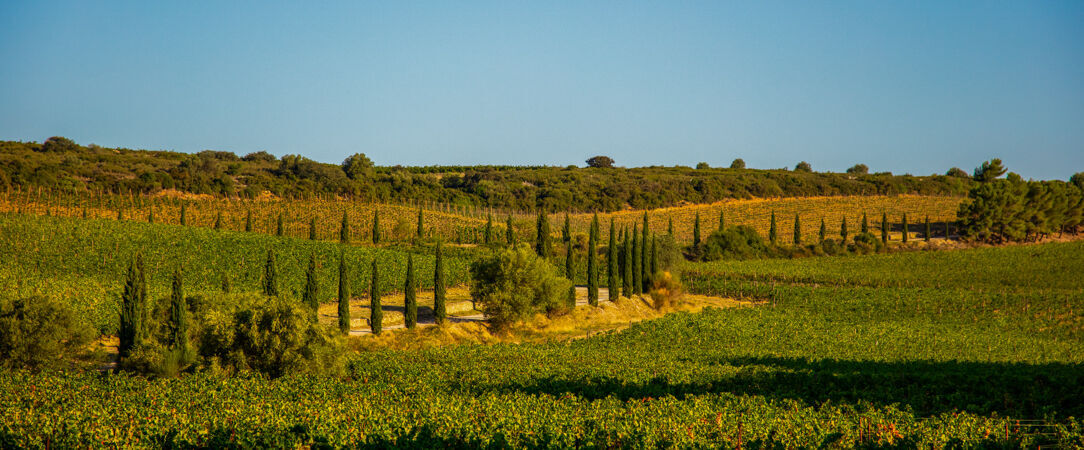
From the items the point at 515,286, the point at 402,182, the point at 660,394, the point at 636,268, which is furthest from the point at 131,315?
the point at 402,182

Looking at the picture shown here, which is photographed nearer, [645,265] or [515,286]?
[515,286]

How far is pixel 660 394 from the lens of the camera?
32000 mm

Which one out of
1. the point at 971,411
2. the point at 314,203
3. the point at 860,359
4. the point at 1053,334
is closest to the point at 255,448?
the point at 971,411

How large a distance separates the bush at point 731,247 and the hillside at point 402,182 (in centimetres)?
4536

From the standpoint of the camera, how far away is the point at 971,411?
28906mm

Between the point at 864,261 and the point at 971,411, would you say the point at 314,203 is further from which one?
the point at 971,411

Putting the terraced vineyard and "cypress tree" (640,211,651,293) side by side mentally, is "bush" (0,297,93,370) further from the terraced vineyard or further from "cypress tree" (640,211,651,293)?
"cypress tree" (640,211,651,293)

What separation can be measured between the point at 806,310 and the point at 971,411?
121ft

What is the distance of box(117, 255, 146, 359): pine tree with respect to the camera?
3688cm

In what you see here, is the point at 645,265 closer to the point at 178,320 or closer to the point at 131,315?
the point at 178,320

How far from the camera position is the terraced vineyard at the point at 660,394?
21578 mm

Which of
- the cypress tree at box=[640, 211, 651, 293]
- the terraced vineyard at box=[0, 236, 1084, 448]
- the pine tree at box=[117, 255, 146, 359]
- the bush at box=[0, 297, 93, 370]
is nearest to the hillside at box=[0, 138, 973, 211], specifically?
the cypress tree at box=[640, 211, 651, 293]

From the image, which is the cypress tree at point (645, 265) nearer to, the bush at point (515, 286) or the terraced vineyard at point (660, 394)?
the terraced vineyard at point (660, 394)

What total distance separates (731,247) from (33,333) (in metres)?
74.4
